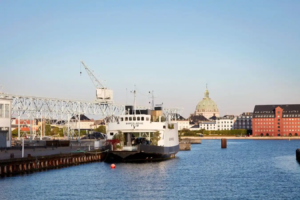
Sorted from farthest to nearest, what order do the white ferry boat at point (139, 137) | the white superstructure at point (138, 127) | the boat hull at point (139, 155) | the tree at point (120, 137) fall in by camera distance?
the white superstructure at point (138, 127), the tree at point (120, 137), the white ferry boat at point (139, 137), the boat hull at point (139, 155)

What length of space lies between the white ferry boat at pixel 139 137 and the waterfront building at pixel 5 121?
14570mm

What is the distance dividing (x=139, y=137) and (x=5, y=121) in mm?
17916

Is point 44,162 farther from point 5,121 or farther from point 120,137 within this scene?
point 5,121

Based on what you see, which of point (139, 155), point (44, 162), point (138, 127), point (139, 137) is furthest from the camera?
point (139, 137)

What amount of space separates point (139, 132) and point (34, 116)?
197 feet

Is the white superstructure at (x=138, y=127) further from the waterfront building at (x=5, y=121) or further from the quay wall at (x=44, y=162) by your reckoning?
the waterfront building at (x=5, y=121)

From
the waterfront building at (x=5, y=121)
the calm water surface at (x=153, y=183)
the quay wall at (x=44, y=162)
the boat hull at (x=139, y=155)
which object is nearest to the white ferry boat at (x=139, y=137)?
the boat hull at (x=139, y=155)

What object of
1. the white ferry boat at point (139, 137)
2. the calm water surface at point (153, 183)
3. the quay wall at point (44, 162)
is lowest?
the calm water surface at point (153, 183)

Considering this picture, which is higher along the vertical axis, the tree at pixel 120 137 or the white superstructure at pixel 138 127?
the white superstructure at pixel 138 127

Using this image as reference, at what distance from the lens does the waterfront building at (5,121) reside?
234ft

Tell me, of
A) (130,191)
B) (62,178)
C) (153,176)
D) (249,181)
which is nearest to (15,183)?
(62,178)

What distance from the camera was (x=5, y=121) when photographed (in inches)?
2830

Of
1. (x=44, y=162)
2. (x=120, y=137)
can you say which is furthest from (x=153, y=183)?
(x=120, y=137)

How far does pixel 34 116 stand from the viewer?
12188cm
